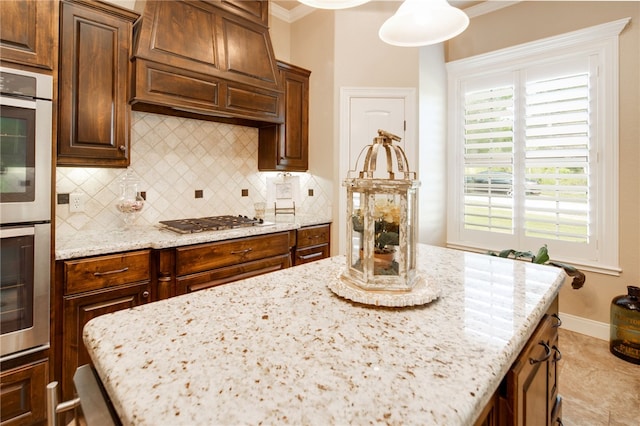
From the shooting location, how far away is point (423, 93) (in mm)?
3311

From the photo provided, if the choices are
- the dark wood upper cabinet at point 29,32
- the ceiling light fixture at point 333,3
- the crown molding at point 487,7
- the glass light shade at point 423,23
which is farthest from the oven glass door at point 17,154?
the crown molding at point 487,7

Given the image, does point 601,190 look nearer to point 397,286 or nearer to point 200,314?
point 397,286

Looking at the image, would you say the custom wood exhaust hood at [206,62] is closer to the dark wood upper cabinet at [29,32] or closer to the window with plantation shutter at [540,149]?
the dark wood upper cabinet at [29,32]

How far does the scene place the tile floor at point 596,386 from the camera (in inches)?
73.8

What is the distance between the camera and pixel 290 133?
3299 millimetres

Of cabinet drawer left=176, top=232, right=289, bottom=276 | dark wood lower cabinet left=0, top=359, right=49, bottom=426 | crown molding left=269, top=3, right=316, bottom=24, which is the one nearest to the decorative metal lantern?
cabinet drawer left=176, top=232, right=289, bottom=276

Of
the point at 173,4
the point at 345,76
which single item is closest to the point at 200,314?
the point at 173,4

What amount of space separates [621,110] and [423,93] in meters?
1.59

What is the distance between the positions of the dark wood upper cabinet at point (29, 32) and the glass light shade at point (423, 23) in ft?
5.30

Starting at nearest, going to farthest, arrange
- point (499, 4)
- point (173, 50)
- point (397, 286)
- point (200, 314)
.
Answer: point (200, 314), point (397, 286), point (173, 50), point (499, 4)

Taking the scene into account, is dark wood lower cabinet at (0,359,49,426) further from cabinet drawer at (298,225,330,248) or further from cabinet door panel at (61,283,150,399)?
cabinet drawer at (298,225,330,248)

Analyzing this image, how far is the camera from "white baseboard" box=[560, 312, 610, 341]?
9.10 ft

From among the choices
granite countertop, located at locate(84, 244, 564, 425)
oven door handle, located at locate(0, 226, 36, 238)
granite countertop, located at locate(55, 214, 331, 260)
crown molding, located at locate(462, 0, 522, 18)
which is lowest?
granite countertop, located at locate(84, 244, 564, 425)

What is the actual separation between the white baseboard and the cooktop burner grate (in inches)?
115
